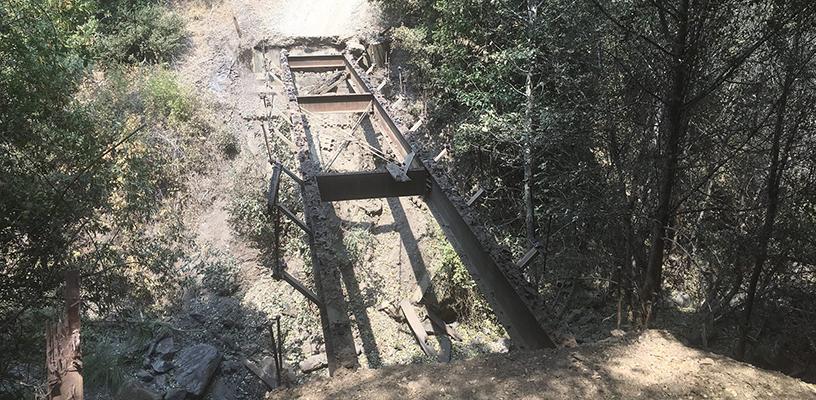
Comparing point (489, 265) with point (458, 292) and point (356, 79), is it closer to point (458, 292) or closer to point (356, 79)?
point (458, 292)

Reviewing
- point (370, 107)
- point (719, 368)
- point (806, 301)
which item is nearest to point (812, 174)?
point (806, 301)

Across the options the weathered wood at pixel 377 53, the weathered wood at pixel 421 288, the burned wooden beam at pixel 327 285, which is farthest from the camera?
the weathered wood at pixel 377 53

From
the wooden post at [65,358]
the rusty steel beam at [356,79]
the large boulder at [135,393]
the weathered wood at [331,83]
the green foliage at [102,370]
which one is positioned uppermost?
the weathered wood at [331,83]

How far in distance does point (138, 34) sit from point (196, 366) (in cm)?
994

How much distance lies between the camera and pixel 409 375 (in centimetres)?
315

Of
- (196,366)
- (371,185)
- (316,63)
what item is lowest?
(196,366)

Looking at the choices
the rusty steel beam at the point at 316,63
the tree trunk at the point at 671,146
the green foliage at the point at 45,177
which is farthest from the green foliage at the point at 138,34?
the tree trunk at the point at 671,146

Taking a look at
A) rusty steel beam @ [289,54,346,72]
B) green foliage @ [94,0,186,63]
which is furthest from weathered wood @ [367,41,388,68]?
green foliage @ [94,0,186,63]

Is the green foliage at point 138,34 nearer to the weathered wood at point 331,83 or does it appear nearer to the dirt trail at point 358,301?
the dirt trail at point 358,301

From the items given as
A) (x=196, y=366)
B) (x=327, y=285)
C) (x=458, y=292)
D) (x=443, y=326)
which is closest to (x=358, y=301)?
(x=443, y=326)

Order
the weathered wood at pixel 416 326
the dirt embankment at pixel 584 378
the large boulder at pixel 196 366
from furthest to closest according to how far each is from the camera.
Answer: the weathered wood at pixel 416 326 → the large boulder at pixel 196 366 → the dirt embankment at pixel 584 378

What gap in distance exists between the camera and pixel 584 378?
298 centimetres

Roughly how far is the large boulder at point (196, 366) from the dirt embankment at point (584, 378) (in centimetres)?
510

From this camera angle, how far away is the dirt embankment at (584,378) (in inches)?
109
